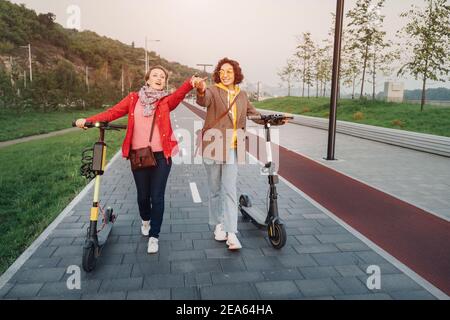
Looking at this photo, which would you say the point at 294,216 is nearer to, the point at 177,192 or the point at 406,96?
the point at 177,192

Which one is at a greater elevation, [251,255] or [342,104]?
[342,104]

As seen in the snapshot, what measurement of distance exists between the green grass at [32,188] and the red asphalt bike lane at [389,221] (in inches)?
165

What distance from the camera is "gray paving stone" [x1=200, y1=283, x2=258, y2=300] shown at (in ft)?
11.1

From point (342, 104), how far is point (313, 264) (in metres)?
25.7

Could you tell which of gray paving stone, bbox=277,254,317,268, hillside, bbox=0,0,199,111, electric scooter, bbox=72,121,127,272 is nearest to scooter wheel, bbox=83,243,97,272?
electric scooter, bbox=72,121,127,272

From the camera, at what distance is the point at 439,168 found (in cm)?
960

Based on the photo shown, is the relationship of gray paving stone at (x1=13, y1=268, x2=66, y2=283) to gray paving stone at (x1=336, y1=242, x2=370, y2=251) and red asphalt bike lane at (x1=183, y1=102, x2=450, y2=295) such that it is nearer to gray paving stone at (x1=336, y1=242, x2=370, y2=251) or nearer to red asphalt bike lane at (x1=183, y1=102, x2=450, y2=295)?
gray paving stone at (x1=336, y1=242, x2=370, y2=251)

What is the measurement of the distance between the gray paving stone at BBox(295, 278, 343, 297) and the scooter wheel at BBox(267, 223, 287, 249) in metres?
0.76

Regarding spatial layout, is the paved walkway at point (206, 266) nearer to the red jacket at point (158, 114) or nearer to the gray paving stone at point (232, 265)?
the gray paving stone at point (232, 265)

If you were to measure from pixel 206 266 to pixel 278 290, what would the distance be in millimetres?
828

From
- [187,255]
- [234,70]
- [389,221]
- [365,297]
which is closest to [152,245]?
[187,255]

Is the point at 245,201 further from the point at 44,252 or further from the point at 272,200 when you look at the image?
the point at 44,252
